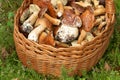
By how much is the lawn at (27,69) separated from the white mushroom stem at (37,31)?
312 millimetres

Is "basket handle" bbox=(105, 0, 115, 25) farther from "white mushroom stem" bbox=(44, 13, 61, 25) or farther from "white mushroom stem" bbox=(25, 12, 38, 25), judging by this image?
"white mushroom stem" bbox=(25, 12, 38, 25)

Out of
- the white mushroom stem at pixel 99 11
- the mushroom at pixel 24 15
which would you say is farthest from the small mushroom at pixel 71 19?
the mushroom at pixel 24 15

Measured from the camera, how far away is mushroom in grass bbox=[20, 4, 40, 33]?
312cm

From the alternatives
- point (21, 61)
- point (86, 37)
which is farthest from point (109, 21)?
point (21, 61)

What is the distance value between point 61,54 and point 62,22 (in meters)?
0.31

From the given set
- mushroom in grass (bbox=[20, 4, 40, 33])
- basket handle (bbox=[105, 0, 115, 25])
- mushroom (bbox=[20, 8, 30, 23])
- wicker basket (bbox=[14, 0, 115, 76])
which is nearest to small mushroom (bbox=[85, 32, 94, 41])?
wicker basket (bbox=[14, 0, 115, 76])

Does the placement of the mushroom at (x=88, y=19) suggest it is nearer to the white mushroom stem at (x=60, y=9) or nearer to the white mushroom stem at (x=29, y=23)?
the white mushroom stem at (x=60, y=9)

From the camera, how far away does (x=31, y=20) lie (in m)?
3.15

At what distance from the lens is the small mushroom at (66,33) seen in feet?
9.88

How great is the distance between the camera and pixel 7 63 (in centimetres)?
331

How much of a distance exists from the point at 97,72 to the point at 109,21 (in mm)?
471

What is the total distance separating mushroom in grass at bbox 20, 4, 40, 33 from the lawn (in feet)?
1.12

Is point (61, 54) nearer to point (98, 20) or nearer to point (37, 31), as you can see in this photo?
point (37, 31)

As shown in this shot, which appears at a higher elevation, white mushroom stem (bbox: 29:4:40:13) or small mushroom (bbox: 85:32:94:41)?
white mushroom stem (bbox: 29:4:40:13)
